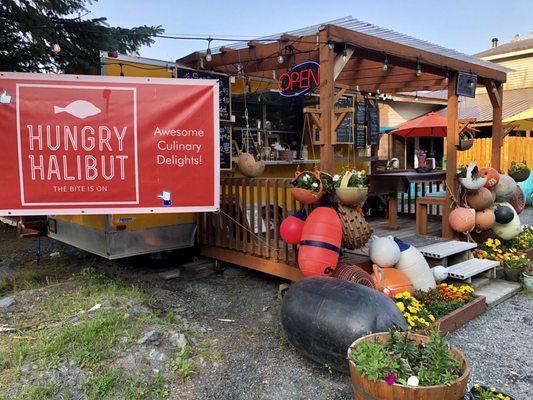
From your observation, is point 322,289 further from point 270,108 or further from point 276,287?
point 270,108

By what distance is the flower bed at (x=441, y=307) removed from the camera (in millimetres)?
4088

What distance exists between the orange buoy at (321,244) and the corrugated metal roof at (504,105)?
49.2 feet

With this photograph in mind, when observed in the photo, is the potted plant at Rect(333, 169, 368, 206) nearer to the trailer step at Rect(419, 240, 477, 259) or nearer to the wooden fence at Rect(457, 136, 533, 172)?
the trailer step at Rect(419, 240, 477, 259)

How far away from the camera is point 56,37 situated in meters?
7.64

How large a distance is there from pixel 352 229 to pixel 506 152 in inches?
491

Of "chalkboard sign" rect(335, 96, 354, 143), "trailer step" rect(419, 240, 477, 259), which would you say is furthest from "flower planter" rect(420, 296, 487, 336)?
"chalkboard sign" rect(335, 96, 354, 143)

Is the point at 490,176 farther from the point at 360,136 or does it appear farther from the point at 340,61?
the point at 340,61

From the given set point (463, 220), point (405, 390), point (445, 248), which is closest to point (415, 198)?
point (463, 220)

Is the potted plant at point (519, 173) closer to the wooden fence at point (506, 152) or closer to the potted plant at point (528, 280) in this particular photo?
the potted plant at point (528, 280)

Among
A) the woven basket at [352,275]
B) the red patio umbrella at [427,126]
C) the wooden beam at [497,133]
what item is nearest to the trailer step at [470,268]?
the woven basket at [352,275]

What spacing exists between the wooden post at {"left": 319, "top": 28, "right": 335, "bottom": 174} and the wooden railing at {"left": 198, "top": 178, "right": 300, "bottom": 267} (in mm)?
511

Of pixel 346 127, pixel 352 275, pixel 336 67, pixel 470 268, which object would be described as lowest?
pixel 470 268

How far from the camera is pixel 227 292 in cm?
555

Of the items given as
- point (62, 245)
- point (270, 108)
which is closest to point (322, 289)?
point (270, 108)
